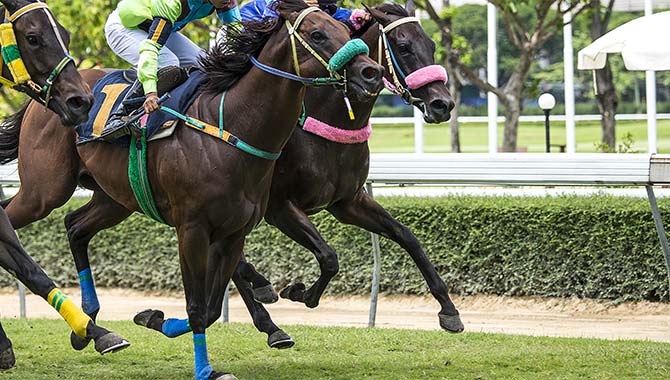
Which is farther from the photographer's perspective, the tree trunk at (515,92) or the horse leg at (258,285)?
the tree trunk at (515,92)

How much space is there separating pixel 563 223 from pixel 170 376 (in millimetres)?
3671

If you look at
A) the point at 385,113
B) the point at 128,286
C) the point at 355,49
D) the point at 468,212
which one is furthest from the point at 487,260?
the point at 385,113

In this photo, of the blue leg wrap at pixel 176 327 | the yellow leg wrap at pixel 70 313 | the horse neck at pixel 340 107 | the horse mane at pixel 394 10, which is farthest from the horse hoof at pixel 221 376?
the horse mane at pixel 394 10

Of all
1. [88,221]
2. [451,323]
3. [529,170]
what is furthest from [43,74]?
[529,170]

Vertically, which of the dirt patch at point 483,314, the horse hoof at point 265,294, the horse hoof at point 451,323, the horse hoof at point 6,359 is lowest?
the dirt patch at point 483,314

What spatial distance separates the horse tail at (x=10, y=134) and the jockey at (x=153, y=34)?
80 cm

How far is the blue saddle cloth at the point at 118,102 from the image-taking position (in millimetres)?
5926

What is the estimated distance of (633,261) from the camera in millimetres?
8625

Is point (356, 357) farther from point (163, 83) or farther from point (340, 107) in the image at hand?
point (163, 83)

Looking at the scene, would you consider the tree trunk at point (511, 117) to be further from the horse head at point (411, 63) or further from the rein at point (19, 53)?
the rein at point (19, 53)

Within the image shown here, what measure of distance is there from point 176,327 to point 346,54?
1.88 meters

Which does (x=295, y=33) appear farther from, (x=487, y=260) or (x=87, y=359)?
(x=487, y=260)

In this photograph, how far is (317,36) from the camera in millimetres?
5395

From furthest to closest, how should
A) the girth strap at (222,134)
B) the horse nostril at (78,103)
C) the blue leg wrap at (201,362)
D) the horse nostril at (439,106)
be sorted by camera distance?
the horse nostril at (439,106) < the blue leg wrap at (201,362) < the girth strap at (222,134) < the horse nostril at (78,103)
